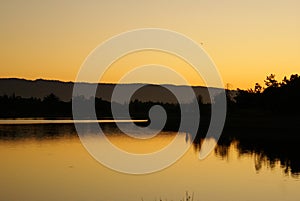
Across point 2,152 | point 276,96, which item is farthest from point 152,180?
point 276,96

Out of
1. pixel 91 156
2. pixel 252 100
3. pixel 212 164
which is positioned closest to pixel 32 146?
pixel 91 156

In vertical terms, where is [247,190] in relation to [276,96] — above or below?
below

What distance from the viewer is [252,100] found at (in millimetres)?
137250

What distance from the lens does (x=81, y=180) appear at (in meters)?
31.5

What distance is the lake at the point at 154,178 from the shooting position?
2697 centimetres

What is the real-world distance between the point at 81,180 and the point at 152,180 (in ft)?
15.0

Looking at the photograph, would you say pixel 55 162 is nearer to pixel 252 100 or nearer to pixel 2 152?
pixel 2 152

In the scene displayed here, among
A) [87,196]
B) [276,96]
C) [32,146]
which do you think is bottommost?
[87,196]

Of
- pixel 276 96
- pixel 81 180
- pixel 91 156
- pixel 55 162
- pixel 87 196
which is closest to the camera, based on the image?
pixel 87 196

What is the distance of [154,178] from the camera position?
3328 cm

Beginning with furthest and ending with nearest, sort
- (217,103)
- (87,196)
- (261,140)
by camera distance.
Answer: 1. (217,103)
2. (261,140)
3. (87,196)

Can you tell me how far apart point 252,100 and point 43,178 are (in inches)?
4353

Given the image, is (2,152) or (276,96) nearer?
(2,152)

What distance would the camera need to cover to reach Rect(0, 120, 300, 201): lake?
1062 inches
